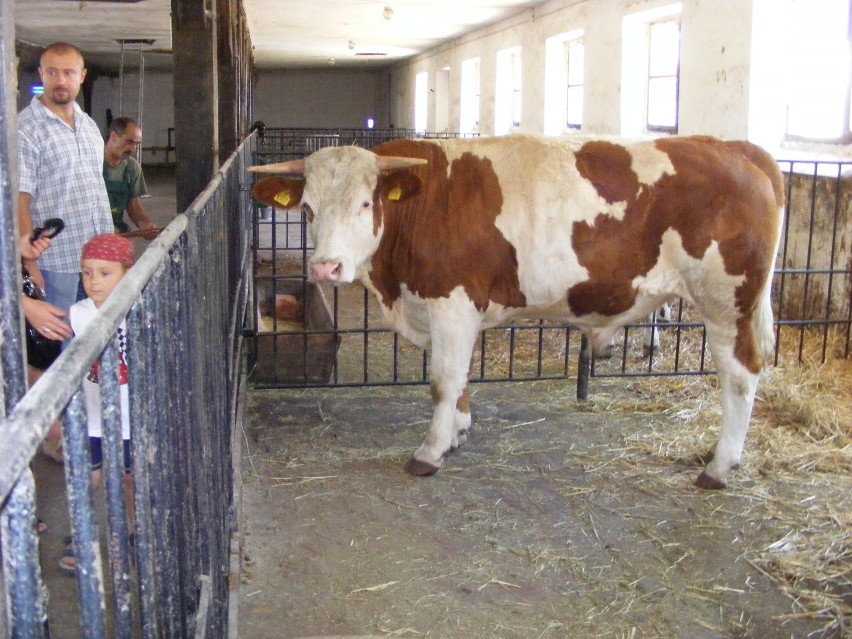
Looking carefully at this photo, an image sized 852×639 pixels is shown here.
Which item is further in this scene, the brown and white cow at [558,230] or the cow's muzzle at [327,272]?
the brown and white cow at [558,230]

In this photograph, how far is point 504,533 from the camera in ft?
12.6

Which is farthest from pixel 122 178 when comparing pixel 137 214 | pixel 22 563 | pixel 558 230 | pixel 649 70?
pixel 649 70

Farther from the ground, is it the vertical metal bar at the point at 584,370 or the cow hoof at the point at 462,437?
the vertical metal bar at the point at 584,370

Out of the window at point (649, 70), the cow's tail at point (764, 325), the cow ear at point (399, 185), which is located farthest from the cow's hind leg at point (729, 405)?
the window at point (649, 70)

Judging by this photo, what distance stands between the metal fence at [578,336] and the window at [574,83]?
19.9ft

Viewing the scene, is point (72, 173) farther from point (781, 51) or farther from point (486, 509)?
point (781, 51)

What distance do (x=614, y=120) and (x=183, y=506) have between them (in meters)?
10.5

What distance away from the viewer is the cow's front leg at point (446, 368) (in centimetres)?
435

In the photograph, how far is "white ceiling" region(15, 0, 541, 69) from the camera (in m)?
14.2

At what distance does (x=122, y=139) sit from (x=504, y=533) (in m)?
3.36

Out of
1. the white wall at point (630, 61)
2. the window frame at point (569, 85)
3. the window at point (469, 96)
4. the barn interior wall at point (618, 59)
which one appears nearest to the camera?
the white wall at point (630, 61)

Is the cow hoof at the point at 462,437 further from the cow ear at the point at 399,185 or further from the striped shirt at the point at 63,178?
the striped shirt at the point at 63,178

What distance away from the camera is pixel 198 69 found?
4.71 m

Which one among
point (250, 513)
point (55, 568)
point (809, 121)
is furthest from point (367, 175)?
point (809, 121)
